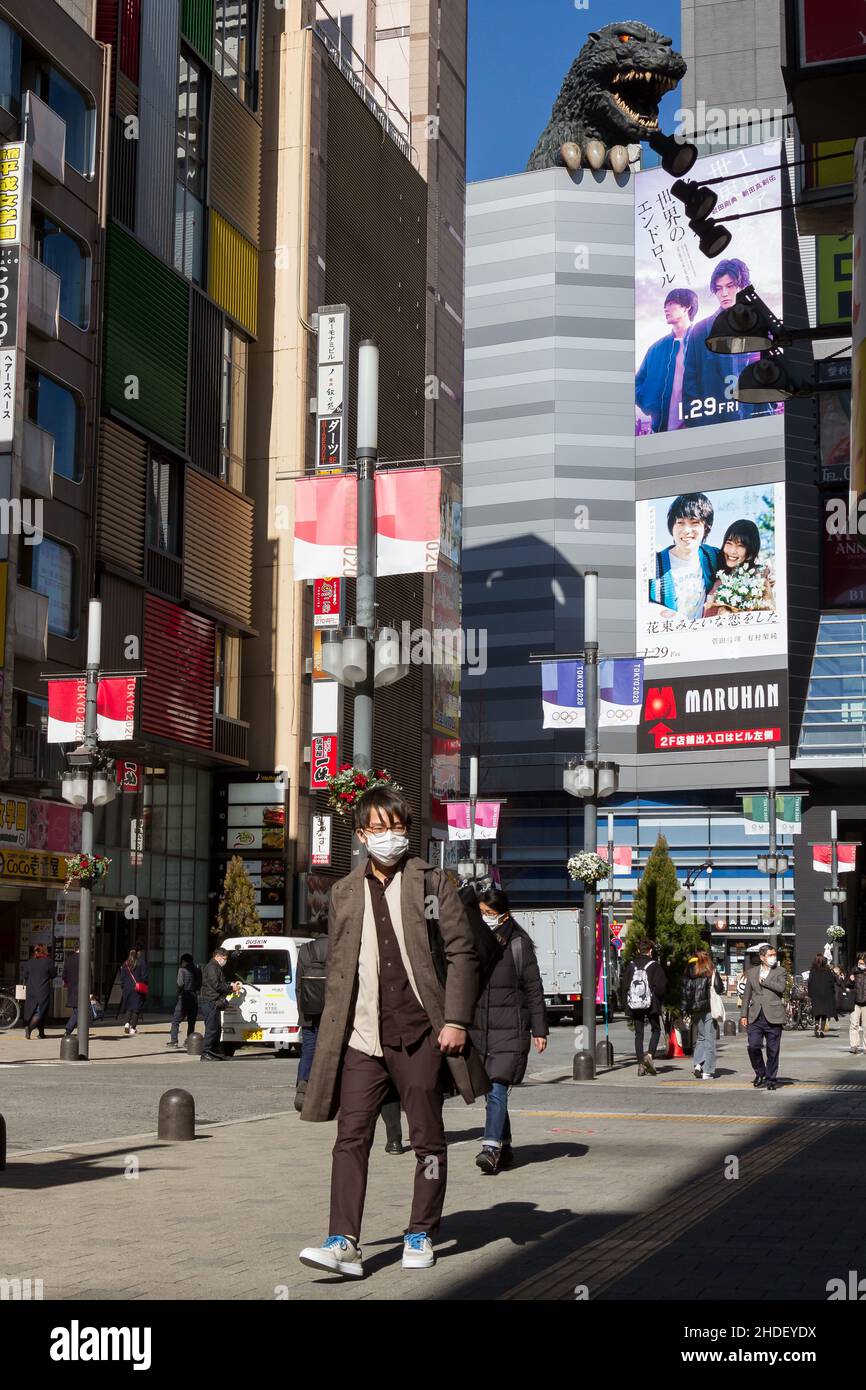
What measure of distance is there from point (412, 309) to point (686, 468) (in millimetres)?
26674

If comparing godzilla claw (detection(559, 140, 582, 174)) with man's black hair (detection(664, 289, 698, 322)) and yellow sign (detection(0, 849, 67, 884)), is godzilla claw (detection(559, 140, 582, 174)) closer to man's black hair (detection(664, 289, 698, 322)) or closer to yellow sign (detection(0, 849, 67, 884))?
man's black hair (detection(664, 289, 698, 322))

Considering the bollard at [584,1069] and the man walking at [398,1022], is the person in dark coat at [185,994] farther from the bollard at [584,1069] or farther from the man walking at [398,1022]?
the man walking at [398,1022]

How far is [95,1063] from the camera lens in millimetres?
26297

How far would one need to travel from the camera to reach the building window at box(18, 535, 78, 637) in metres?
40.4

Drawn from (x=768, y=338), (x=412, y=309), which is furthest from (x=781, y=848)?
(x=768, y=338)

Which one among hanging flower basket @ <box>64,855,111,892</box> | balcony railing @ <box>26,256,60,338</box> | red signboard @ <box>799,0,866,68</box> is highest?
balcony railing @ <box>26,256,60,338</box>

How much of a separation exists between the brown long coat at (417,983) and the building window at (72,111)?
125 feet

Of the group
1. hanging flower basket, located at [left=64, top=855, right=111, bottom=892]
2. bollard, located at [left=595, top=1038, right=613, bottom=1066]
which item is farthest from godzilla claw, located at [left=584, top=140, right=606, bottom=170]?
bollard, located at [left=595, top=1038, right=613, bottom=1066]

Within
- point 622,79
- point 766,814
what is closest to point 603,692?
point 766,814

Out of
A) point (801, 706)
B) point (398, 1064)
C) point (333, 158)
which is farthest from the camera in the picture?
point (801, 706)

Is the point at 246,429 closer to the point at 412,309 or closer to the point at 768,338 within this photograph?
the point at 412,309

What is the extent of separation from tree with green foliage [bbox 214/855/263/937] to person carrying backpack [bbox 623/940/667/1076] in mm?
24573

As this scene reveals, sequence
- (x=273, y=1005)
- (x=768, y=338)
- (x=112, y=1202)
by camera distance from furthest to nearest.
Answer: (x=273, y=1005) < (x=768, y=338) < (x=112, y=1202)

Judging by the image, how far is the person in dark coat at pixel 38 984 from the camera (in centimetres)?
3066
